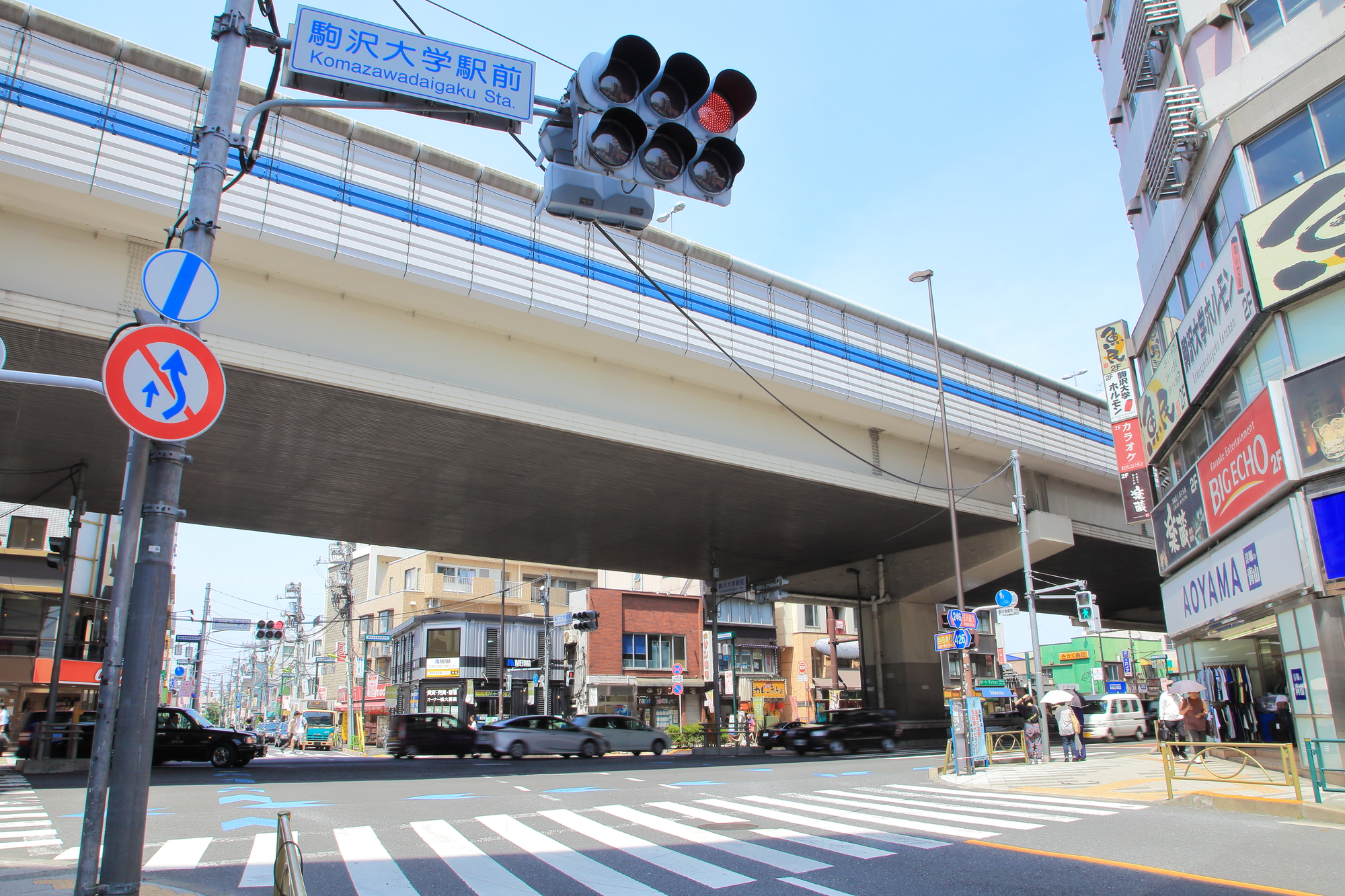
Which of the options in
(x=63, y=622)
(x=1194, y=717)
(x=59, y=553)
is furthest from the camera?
(x=63, y=622)

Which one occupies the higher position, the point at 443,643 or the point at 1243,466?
the point at 1243,466

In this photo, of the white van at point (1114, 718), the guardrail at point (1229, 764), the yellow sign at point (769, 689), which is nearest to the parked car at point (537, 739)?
the guardrail at point (1229, 764)

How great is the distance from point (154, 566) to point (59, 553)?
19.8 m

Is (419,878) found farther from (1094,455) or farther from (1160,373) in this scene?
(1094,455)

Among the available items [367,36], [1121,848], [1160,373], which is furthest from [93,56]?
[1160,373]

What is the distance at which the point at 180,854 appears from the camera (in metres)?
8.91

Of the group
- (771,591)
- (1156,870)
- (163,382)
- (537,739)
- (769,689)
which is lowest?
(537,739)

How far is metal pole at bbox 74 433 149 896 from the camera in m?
5.02

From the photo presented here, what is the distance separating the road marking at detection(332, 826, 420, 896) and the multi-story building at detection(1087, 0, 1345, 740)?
13.1 metres

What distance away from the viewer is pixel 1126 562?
4175 cm

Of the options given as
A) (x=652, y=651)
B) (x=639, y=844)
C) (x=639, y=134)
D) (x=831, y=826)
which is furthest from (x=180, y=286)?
(x=652, y=651)

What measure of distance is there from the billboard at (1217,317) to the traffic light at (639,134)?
12.2 m

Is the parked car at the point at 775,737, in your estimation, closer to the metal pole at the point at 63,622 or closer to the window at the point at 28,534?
the metal pole at the point at 63,622

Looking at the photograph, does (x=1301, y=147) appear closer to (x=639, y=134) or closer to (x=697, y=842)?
(x=639, y=134)
